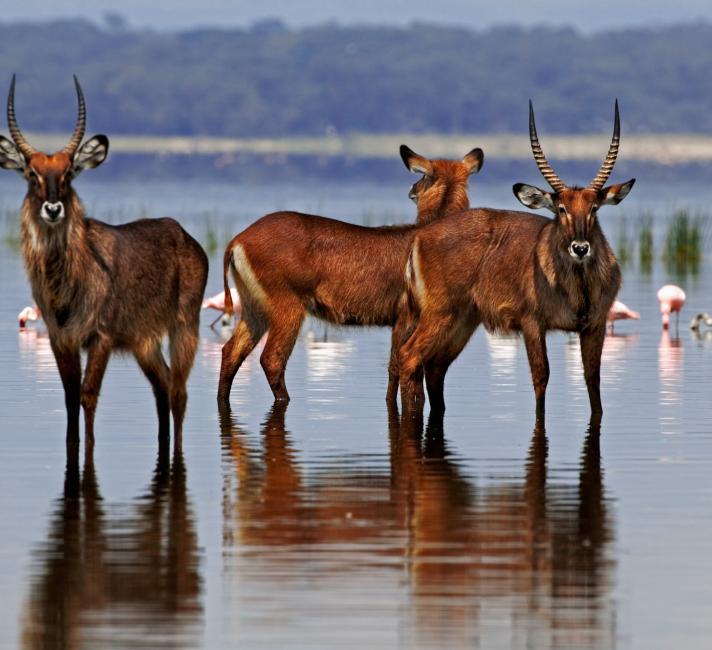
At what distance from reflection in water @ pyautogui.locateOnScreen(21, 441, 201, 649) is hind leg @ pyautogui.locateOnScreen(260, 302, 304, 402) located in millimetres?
3839

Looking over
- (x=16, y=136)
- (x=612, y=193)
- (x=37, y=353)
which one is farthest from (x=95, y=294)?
(x=37, y=353)

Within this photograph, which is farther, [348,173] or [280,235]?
[348,173]

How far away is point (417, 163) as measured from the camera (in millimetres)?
15930

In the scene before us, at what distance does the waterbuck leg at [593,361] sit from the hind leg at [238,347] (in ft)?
7.95

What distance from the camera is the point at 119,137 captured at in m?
187

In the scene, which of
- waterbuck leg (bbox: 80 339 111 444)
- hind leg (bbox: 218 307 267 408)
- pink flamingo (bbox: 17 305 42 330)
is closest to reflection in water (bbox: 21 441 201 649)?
waterbuck leg (bbox: 80 339 111 444)

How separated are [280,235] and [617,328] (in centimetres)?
764

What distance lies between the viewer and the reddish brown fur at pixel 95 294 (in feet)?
38.3

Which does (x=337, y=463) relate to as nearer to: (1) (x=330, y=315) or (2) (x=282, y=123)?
(1) (x=330, y=315)

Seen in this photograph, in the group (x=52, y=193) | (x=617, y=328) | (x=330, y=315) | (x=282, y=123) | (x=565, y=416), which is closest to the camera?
(x=52, y=193)

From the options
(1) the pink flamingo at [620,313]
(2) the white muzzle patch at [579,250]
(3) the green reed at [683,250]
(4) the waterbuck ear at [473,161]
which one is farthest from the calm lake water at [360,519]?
(3) the green reed at [683,250]

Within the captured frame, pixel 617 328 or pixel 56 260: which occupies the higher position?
pixel 56 260

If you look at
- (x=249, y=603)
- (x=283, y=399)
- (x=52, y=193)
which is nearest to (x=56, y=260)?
(x=52, y=193)

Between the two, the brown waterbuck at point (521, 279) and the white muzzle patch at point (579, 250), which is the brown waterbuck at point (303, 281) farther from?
the white muzzle patch at point (579, 250)
